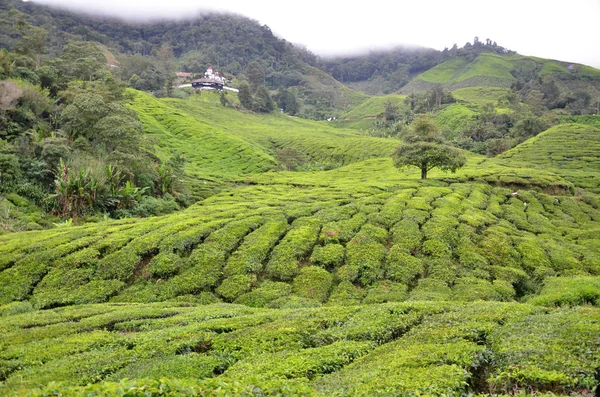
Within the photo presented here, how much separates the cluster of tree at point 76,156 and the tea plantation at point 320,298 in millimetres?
5517

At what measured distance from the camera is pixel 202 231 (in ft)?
76.0

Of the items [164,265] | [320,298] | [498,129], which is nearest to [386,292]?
[320,298]

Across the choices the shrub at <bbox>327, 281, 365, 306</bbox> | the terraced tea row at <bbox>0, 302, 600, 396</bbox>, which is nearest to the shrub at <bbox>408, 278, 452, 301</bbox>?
the shrub at <bbox>327, 281, 365, 306</bbox>

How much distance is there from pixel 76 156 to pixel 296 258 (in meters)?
24.7

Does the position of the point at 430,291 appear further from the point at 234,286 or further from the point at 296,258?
the point at 234,286

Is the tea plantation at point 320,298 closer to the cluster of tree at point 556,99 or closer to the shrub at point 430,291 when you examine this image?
the shrub at point 430,291

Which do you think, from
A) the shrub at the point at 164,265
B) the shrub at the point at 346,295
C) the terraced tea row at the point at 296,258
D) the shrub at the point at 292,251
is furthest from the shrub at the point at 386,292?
the shrub at the point at 164,265

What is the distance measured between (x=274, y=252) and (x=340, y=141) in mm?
73619

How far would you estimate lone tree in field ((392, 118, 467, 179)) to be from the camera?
36.6 metres

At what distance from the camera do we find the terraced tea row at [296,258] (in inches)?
719

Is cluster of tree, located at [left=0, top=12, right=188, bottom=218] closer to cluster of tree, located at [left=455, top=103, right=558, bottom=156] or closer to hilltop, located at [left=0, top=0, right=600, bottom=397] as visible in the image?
hilltop, located at [left=0, top=0, right=600, bottom=397]

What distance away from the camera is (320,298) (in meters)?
17.9

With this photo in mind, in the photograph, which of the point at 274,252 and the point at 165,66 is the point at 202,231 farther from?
the point at 165,66

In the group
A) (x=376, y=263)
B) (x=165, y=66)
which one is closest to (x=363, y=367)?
(x=376, y=263)
